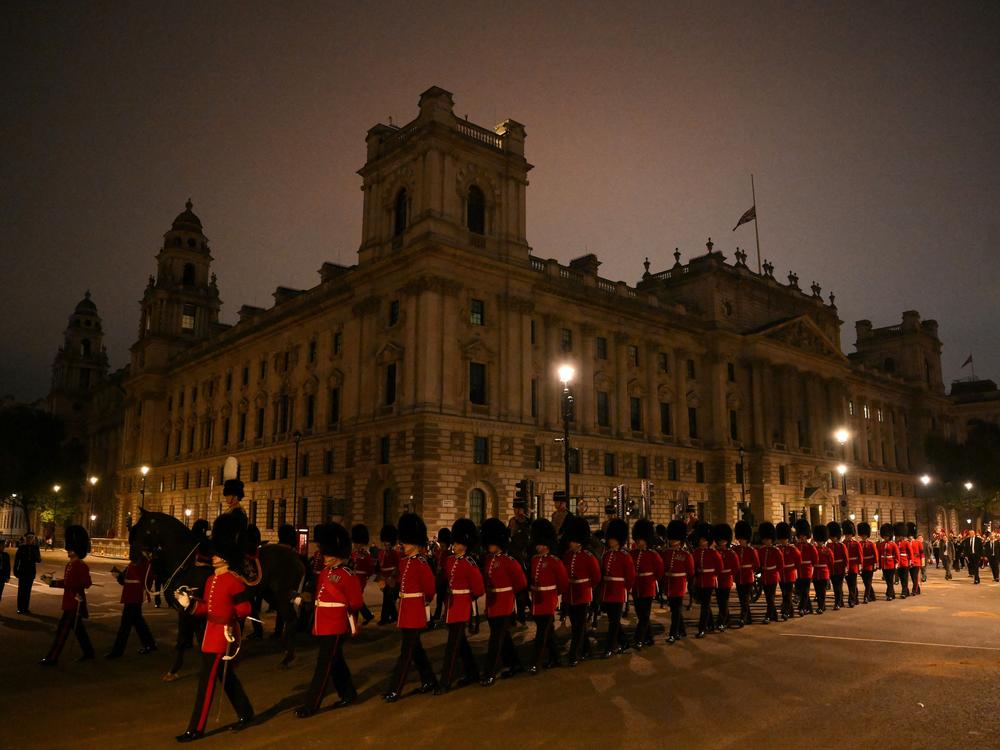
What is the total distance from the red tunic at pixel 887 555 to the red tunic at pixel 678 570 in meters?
10.5

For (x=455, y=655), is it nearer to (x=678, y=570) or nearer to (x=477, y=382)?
(x=678, y=570)

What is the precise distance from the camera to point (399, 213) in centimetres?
4697

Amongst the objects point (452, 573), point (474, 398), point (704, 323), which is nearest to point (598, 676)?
point (452, 573)

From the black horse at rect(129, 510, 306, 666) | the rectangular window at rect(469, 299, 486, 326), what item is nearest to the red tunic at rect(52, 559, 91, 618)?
the black horse at rect(129, 510, 306, 666)

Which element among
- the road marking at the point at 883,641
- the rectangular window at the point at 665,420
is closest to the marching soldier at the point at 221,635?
the road marking at the point at 883,641

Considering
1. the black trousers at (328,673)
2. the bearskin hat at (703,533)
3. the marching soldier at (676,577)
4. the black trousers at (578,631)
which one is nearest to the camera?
the black trousers at (328,673)

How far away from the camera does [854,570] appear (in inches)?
838

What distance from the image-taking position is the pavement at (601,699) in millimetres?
8359

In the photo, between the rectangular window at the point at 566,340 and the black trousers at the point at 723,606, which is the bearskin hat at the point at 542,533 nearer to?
the black trousers at the point at 723,606

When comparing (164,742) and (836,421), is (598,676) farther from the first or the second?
(836,421)

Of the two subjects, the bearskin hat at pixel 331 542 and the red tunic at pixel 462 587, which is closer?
the bearskin hat at pixel 331 542

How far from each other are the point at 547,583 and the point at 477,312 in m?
33.1

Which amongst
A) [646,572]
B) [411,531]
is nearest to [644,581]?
[646,572]

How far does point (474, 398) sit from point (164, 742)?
3519 centimetres
